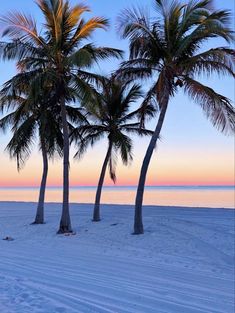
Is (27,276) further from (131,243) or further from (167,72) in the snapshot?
(167,72)

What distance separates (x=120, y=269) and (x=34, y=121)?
34.6 ft

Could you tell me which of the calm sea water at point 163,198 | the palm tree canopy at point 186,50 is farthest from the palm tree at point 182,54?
the calm sea water at point 163,198

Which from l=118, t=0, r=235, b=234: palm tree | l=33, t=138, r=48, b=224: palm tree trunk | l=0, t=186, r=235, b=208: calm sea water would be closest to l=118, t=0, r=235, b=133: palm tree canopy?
l=118, t=0, r=235, b=234: palm tree

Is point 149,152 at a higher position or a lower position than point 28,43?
lower

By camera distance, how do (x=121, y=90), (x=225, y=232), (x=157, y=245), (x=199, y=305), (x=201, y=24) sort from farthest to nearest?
(x=121, y=90)
(x=225, y=232)
(x=201, y=24)
(x=157, y=245)
(x=199, y=305)

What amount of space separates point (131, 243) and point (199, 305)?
720 centimetres

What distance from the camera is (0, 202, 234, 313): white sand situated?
21.1 ft

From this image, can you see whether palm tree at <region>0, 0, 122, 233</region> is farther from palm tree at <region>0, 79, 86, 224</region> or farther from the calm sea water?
the calm sea water

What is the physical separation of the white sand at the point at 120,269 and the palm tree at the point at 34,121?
3.58m

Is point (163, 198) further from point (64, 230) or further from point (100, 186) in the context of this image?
point (64, 230)

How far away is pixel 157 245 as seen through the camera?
1352 cm

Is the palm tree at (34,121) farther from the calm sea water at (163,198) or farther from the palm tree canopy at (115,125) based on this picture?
the calm sea water at (163,198)

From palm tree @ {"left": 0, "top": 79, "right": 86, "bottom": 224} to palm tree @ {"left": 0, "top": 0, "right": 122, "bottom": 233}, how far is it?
0.89 metres

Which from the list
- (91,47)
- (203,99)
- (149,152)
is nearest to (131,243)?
(149,152)
